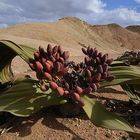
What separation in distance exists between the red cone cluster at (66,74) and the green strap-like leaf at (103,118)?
0.21ft

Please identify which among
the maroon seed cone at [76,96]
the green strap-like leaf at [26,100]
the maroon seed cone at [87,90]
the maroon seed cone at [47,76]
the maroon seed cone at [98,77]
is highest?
the maroon seed cone at [47,76]

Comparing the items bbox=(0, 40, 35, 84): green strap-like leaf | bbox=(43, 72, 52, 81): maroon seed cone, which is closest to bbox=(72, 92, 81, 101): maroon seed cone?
bbox=(43, 72, 52, 81): maroon seed cone

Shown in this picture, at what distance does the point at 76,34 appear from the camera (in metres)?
24.2

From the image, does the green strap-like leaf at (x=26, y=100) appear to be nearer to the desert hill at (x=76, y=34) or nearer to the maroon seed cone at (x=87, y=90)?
the maroon seed cone at (x=87, y=90)

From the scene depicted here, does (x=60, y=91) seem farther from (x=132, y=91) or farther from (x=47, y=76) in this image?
(x=132, y=91)

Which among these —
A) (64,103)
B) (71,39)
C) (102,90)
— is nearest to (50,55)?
(64,103)

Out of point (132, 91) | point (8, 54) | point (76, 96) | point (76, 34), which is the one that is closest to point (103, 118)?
point (76, 96)

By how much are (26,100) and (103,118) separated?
0.43 meters

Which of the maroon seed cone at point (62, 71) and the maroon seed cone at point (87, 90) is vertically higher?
the maroon seed cone at point (62, 71)

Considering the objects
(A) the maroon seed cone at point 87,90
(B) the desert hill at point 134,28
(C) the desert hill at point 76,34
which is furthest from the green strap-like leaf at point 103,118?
(B) the desert hill at point 134,28

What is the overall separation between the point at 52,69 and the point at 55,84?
11 cm

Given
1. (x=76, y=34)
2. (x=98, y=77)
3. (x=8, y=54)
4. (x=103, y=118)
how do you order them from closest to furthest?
(x=103, y=118) < (x=98, y=77) < (x=8, y=54) < (x=76, y=34)

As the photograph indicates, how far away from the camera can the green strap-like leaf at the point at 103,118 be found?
1.87m

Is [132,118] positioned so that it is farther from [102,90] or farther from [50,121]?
[102,90]
